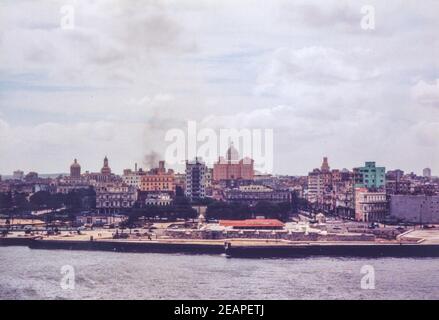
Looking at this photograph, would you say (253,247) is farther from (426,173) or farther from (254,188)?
(426,173)

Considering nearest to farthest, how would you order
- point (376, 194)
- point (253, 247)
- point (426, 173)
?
1. point (426, 173)
2. point (253, 247)
3. point (376, 194)

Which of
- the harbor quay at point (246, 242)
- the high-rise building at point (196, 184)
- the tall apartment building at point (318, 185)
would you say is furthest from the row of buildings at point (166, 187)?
the harbor quay at point (246, 242)

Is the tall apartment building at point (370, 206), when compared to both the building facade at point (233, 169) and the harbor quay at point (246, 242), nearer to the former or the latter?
the harbor quay at point (246, 242)

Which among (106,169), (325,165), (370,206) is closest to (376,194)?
(370,206)

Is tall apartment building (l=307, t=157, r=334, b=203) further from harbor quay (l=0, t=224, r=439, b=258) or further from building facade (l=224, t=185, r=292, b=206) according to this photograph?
harbor quay (l=0, t=224, r=439, b=258)

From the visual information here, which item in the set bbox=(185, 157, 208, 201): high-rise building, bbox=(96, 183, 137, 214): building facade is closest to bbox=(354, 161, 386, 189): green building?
bbox=(185, 157, 208, 201): high-rise building

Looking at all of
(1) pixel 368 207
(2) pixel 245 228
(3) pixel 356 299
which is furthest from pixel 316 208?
(3) pixel 356 299

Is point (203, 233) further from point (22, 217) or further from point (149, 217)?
point (22, 217)
